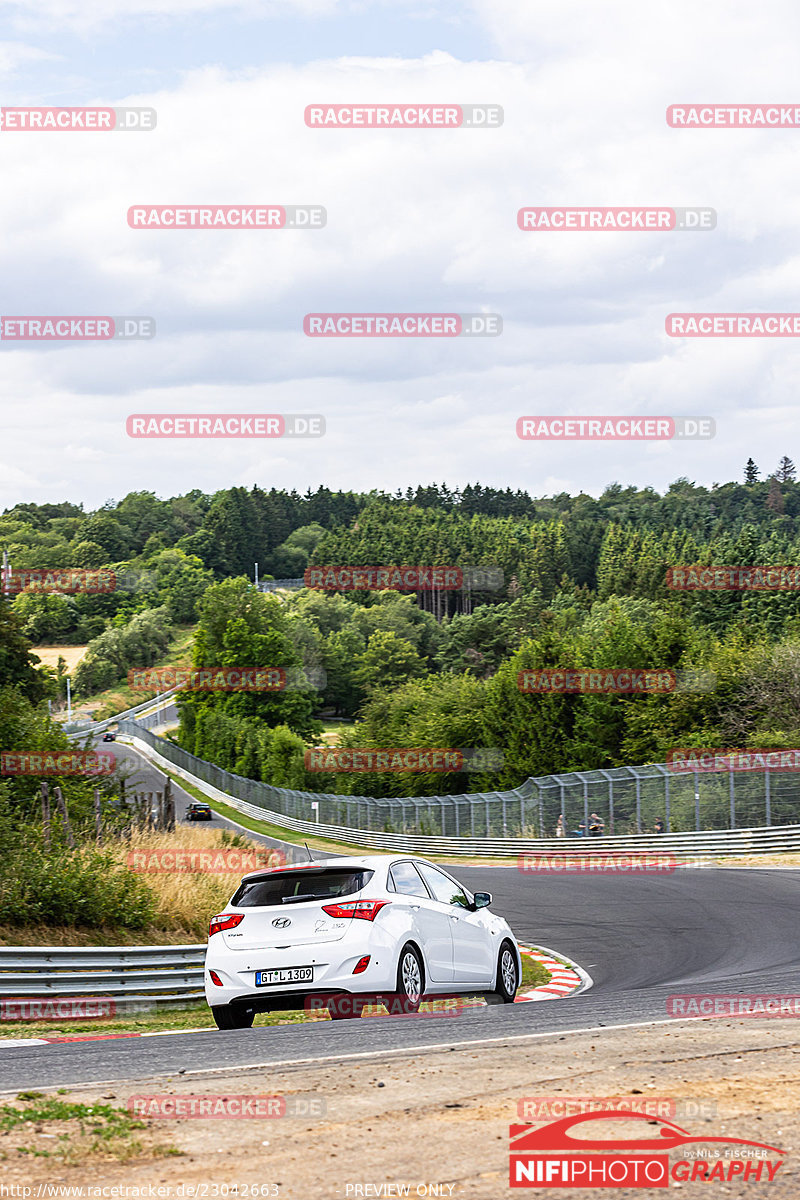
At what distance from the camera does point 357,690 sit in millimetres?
131375

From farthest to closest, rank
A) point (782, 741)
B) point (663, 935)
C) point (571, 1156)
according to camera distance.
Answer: point (782, 741) → point (663, 935) → point (571, 1156)

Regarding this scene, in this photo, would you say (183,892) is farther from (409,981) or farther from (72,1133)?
(72,1133)

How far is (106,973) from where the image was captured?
12516mm

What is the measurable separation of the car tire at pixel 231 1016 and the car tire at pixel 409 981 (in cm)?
130

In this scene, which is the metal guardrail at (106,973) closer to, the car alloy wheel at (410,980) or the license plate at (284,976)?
the license plate at (284,976)

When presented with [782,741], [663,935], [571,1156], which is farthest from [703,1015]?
[782,741]

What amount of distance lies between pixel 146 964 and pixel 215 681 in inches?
3694

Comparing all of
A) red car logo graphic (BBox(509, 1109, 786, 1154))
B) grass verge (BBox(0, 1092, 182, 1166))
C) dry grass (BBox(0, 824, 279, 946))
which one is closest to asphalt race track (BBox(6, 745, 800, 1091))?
grass verge (BBox(0, 1092, 182, 1166))

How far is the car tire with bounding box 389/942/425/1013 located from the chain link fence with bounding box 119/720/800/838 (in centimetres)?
2193

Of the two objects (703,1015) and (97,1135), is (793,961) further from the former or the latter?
(97,1135)

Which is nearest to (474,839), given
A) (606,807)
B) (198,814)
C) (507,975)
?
(606,807)

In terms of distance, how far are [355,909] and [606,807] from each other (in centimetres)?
2783

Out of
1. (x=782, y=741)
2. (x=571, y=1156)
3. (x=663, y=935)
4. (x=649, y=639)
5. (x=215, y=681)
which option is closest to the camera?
(x=571, y=1156)

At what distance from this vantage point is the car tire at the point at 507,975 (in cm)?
1249
